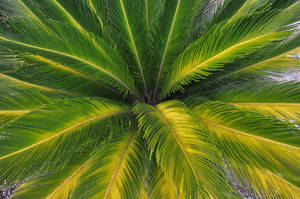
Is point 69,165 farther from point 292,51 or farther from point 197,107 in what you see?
point 292,51

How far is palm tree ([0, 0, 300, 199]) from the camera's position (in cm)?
78

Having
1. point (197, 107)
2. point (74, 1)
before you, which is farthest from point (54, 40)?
point (197, 107)

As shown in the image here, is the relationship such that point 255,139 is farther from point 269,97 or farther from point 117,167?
point 117,167

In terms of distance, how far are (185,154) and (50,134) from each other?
55 cm

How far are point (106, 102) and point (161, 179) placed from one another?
0.48 meters

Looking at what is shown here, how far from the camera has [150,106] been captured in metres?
1.01

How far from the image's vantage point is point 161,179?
101 centimetres

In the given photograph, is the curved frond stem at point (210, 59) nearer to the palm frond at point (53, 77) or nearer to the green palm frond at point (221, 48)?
the green palm frond at point (221, 48)

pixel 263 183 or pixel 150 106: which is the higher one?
pixel 150 106

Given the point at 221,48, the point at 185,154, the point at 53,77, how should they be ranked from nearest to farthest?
the point at 185,154 < the point at 221,48 < the point at 53,77

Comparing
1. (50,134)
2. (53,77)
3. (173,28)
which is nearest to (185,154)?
(50,134)

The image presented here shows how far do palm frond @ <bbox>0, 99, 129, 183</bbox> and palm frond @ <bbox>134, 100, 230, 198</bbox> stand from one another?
9.5 inches

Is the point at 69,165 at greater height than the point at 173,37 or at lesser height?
lesser

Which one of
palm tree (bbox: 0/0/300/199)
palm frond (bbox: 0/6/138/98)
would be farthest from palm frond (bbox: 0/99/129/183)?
palm frond (bbox: 0/6/138/98)
